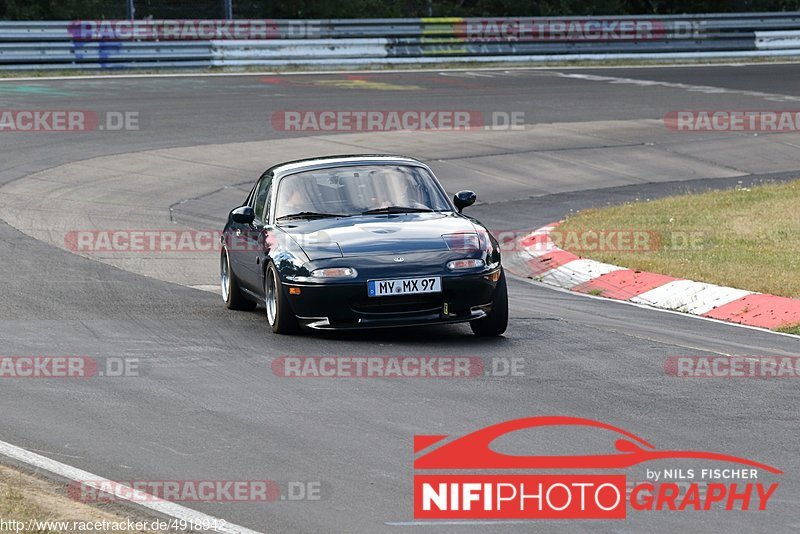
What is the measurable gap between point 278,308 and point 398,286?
103cm

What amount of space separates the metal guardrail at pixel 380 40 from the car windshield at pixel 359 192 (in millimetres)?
22081

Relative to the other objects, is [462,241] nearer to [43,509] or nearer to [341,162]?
[341,162]

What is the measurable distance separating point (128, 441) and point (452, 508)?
2.04 m

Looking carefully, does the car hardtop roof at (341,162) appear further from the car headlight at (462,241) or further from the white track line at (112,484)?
the white track line at (112,484)

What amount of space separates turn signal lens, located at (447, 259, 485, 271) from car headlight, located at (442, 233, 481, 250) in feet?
0.45

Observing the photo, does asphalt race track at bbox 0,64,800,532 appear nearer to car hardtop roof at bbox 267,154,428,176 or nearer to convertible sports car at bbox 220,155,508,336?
convertible sports car at bbox 220,155,508,336

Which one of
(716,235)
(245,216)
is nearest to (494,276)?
(245,216)

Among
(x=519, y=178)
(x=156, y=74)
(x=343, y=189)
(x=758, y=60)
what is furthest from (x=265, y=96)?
(x=343, y=189)

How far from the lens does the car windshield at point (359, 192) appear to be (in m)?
11.1

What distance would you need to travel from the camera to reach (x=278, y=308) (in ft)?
33.9

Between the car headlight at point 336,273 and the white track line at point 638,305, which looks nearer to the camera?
the car headlight at point 336,273

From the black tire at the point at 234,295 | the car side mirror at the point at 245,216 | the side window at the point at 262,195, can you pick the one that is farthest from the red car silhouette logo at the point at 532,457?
the black tire at the point at 234,295

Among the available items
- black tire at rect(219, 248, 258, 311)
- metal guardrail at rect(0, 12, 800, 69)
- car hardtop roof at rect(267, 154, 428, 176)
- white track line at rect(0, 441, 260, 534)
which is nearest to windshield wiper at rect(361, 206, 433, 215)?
car hardtop roof at rect(267, 154, 428, 176)

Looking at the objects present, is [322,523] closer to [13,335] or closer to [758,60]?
[13,335]
